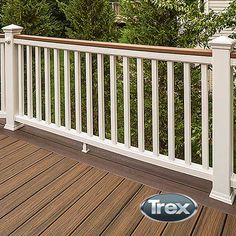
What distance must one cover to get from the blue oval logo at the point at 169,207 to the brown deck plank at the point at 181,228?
4 centimetres

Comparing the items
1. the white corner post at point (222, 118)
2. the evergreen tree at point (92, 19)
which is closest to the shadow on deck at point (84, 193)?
the white corner post at point (222, 118)

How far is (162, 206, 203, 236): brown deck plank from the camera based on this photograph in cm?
247

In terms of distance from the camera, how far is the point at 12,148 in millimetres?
3953

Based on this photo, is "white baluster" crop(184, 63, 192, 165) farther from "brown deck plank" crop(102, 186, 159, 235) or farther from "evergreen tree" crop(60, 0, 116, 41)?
"evergreen tree" crop(60, 0, 116, 41)

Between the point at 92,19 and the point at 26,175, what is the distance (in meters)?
5.52

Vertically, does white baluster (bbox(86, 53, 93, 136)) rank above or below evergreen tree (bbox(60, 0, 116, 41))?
below

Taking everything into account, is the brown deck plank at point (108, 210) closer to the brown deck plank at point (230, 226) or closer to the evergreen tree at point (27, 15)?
the brown deck plank at point (230, 226)

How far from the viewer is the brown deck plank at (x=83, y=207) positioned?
254cm

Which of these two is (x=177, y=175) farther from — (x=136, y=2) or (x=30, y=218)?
(x=136, y=2)

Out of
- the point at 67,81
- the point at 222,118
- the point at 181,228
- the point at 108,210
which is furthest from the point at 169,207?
the point at 67,81

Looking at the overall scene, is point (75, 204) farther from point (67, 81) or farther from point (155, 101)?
point (67, 81)

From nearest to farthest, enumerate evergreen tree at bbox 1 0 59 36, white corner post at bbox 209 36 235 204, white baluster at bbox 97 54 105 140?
white corner post at bbox 209 36 235 204 → white baluster at bbox 97 54 105 140 → evergreen tree at bbox 1 0 59 36

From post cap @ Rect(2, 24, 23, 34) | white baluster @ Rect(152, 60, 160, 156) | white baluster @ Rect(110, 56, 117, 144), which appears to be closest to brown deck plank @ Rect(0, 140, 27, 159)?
white baluster @ Rect(110, 56, 117, 144)

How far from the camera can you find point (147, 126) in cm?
648
